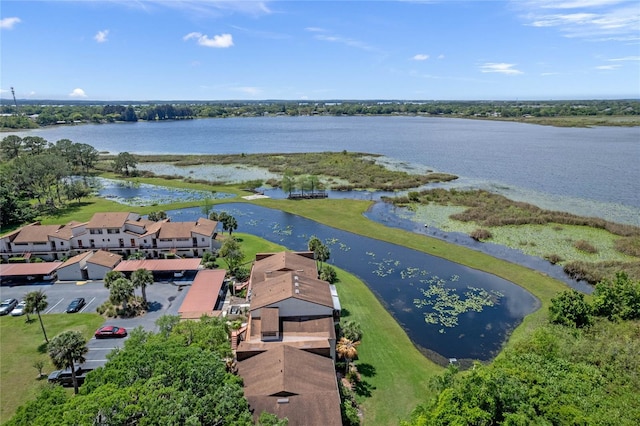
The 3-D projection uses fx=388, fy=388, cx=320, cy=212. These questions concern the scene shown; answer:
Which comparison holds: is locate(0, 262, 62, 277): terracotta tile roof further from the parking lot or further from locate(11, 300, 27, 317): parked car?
locate(11, 300, 27, 317): parked car

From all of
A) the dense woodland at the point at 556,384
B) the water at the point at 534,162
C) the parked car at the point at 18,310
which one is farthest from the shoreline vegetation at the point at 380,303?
the parked car at the point at 18,310

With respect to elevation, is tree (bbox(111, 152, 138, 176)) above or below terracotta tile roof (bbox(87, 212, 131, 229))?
above

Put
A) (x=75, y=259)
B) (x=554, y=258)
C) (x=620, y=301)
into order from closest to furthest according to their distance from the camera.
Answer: (x=620, y=301) < (x=75, y=259) < (x=554, y=258)

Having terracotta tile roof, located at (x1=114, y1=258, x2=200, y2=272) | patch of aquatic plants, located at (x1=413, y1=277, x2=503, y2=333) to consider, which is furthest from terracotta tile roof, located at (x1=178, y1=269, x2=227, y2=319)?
patch of aquatic plants, located at (x1=413, y1=277, x2=503, y2=333)

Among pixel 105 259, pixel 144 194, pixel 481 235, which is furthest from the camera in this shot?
pixel 144 194

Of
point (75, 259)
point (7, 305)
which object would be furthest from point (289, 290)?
point (75, 259)

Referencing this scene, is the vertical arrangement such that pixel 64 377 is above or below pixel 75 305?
below

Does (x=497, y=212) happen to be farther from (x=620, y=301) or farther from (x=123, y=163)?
(x=123, y=163)
